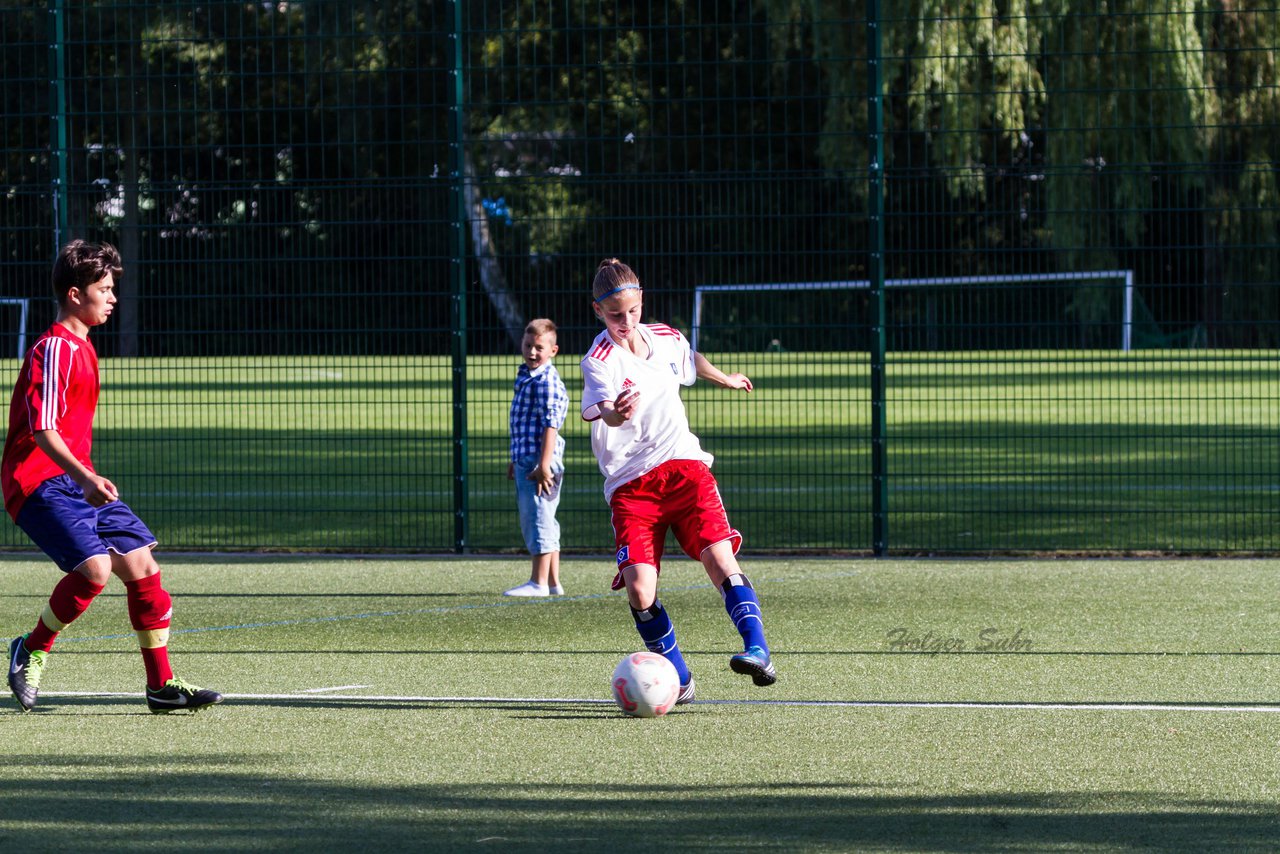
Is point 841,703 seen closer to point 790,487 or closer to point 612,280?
point 612,280

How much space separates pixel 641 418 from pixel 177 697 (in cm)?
205

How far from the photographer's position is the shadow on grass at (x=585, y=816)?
479cm

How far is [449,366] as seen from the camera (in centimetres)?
1188

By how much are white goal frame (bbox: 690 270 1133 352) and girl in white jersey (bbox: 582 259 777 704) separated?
436 centimetres

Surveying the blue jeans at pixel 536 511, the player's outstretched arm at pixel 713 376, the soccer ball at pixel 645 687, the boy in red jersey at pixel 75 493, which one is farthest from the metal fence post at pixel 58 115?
the soccer ball at pixel 645 687

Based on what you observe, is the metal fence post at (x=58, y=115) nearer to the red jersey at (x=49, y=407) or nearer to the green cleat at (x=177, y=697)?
the red jersey at (x=49, y=407)

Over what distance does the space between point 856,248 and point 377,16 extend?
4.07 m

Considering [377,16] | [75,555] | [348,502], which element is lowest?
[348,502]

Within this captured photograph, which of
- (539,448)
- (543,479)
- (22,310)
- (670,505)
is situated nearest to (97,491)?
(670,505)

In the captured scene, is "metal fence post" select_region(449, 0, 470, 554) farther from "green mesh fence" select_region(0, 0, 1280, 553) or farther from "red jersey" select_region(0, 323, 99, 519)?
"red jersey" select_region(0, 323, 99, 519)

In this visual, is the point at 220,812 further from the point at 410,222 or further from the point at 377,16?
the point at 377,16

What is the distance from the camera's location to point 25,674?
6.75 m

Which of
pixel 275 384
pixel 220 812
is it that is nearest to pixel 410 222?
pixel 275 384

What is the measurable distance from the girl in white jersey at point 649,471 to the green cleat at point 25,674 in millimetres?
2252
